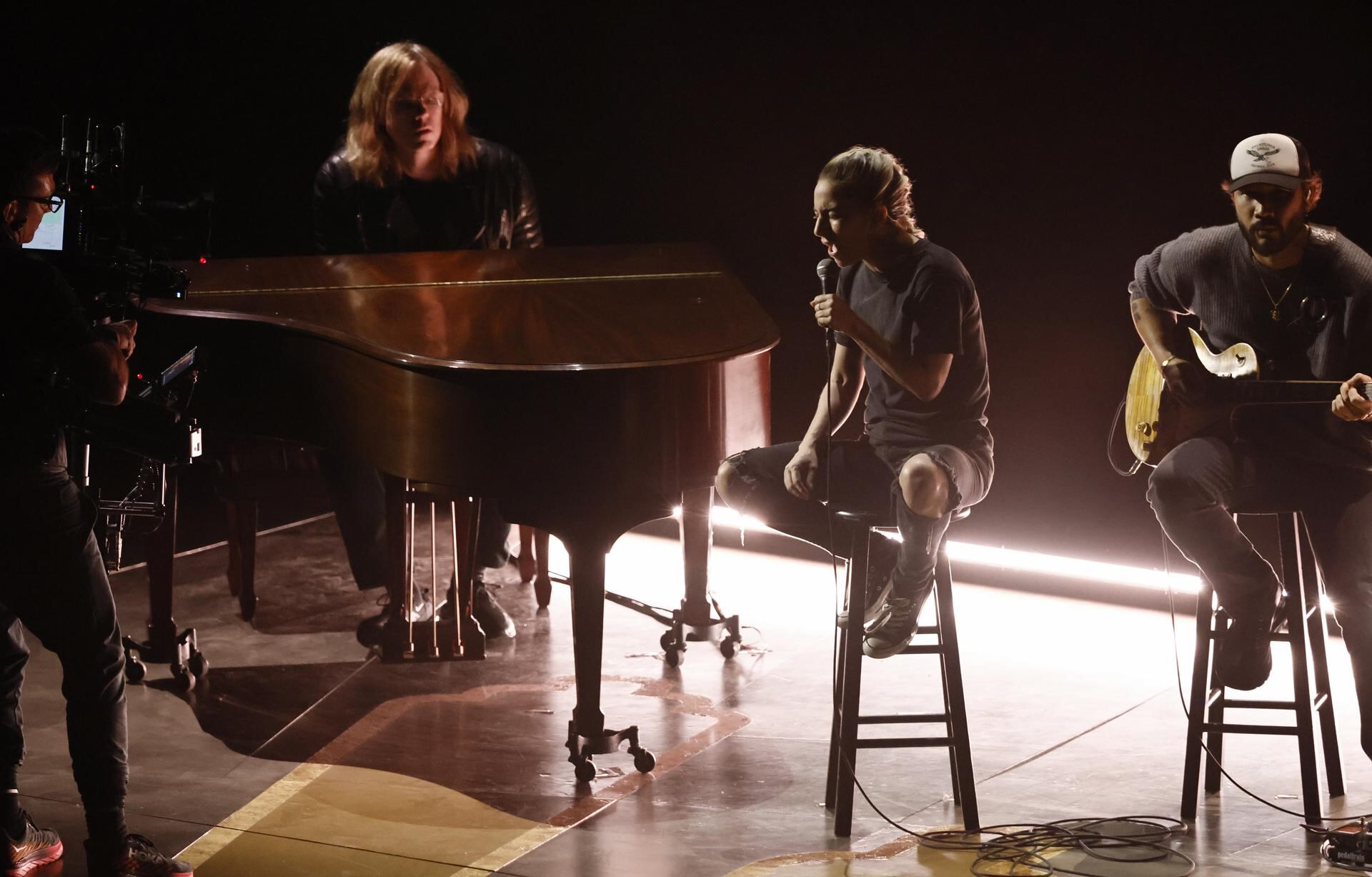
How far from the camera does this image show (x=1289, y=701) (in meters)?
3.61

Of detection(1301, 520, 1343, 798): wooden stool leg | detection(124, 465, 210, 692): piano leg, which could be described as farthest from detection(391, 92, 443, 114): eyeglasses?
detection(1301, 520, 1343, 798): wooden stool leg

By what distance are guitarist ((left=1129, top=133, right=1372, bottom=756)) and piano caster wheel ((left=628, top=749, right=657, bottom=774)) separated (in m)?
1.35

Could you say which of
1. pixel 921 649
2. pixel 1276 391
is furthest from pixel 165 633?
pixel 1276 391

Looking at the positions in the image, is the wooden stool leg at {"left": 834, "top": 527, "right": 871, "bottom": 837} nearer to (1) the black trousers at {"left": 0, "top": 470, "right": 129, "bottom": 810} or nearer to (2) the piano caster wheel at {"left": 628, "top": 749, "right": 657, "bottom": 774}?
(2) the piano caster wheel at {"left": 628, "top": 749, "right": 657, "bottom": 774}

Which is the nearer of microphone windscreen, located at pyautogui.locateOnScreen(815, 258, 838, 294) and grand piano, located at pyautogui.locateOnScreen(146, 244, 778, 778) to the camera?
microphone windscreen, located at pyautogui.locateOnScreen(815, 258, 838, 294)

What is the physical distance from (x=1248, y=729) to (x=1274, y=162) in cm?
123

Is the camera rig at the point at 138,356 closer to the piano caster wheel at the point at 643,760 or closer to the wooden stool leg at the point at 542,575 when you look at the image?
the wooden stool leg at the point at 542,575

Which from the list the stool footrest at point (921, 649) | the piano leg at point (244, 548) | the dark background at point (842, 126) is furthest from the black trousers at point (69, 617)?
the piano leg at point (244, 548)

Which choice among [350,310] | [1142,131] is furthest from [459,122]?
[1142,131]

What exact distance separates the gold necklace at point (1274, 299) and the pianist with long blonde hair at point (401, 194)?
248cm

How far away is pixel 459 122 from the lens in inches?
203

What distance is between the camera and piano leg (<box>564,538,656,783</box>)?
3.73 meters

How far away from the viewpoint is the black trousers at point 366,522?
16.6 feet

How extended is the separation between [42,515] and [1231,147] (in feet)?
11.7
